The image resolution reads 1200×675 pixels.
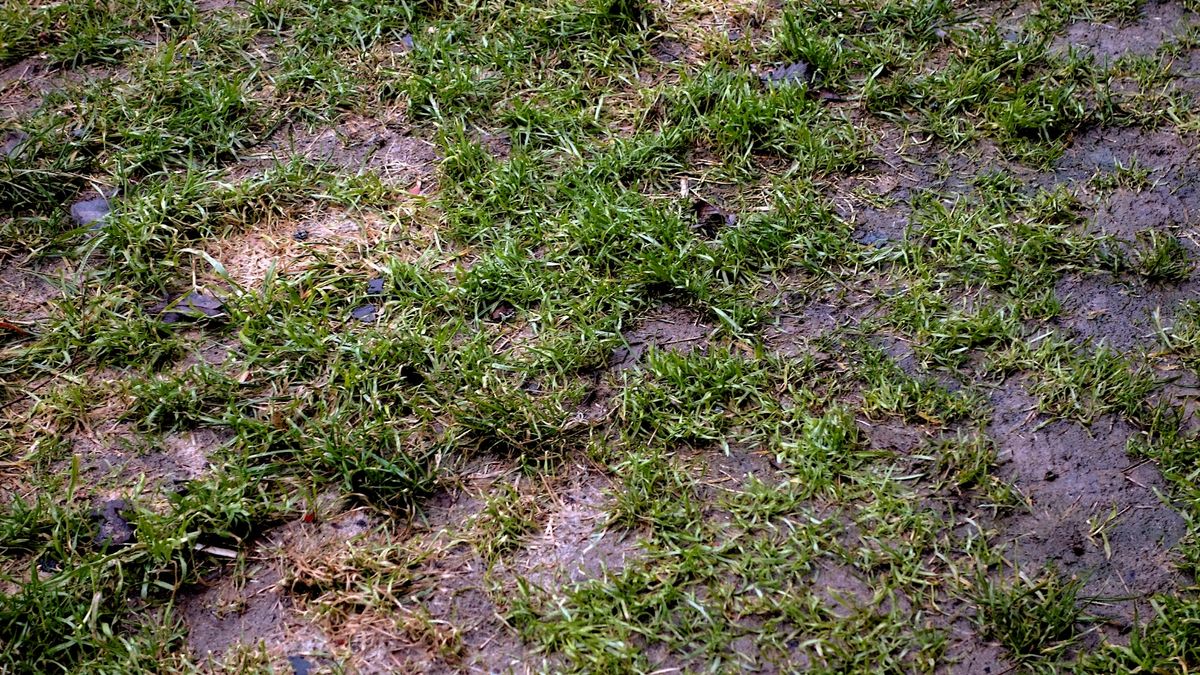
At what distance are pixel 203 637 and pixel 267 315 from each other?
1072 millimetres

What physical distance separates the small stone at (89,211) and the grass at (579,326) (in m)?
0.04

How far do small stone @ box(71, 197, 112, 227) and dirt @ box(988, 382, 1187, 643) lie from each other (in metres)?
3.05

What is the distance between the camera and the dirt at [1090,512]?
2754 mm

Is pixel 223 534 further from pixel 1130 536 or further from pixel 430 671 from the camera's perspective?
pixel 1130 536

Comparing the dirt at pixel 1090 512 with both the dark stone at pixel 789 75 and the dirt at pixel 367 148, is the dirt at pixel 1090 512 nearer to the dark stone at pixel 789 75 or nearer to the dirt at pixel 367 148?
the dark stone at pixel 789 75

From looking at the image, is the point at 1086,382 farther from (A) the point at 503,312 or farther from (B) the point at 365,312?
(B) the point at 365,312

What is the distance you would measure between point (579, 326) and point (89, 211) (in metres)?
1.82

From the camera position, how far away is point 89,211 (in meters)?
3.68

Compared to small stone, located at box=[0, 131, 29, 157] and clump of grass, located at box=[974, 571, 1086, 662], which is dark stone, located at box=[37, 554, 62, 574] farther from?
clump of grass, located at box=[974, 571, 1086, 662]

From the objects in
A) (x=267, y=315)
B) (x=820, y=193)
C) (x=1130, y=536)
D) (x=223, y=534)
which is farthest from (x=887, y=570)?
(x=267, y=315)

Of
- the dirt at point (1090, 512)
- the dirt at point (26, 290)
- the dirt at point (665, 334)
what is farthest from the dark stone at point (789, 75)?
the dirt at point (26, 290)

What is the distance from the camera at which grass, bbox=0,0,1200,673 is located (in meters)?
2.73

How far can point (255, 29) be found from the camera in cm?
428

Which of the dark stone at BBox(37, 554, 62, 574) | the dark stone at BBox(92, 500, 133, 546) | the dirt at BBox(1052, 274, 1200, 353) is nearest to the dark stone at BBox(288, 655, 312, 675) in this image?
the dark stone at BBox(92, 500, 133, 546)
